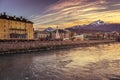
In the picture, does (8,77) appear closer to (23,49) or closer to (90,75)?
(90,75)

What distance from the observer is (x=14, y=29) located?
95.2m

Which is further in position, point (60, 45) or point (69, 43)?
point (69, 43)

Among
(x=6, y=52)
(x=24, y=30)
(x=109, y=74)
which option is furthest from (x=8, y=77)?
(x=24, y=30)

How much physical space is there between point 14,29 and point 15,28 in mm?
952

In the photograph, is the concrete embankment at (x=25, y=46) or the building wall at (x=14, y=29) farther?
the building wall at (x=14, y=29)

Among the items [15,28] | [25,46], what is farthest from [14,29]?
[25,46]

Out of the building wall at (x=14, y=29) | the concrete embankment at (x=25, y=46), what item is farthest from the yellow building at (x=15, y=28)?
the concrete embankment at (x=25, y=46)

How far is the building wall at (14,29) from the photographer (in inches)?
3489

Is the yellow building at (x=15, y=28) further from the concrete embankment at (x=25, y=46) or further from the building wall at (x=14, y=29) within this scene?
the concrete embankment at (x=25, y=46)

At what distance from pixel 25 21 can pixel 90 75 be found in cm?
7812

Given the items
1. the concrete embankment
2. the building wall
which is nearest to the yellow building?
the building wall

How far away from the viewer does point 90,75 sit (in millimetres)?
29359

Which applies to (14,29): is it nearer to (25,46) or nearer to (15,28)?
(15,28)

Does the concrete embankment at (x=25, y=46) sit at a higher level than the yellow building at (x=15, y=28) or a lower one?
lower
